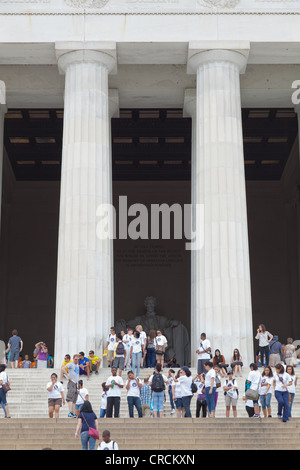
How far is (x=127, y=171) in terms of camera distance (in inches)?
2312

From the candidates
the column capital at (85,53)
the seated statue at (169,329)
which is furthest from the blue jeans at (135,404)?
the seated statue at (169,329)

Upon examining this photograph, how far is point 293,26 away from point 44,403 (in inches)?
839

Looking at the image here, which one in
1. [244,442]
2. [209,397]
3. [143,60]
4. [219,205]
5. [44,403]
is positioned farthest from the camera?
[143,60]

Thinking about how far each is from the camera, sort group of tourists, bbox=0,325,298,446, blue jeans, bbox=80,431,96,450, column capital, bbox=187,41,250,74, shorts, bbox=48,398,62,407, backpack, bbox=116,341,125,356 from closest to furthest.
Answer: blue jeans, bbox=80,431,96,450
group of tourists, bbox=0,325,298,446
shorts, bbox=48,398,62,407
backpack, bbox=116,341,125,356
column capital, bbox=187,41,250,74

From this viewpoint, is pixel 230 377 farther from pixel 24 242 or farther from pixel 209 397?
pixel 24 242

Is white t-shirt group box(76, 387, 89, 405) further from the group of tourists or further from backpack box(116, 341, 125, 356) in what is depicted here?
backpack box(116, 341, 125, 356)

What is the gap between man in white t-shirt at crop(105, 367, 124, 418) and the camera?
2355 centimetres

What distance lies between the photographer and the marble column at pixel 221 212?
33.4 metres

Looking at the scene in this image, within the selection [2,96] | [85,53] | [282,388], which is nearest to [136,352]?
[282,388]

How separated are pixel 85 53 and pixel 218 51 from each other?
6371mm

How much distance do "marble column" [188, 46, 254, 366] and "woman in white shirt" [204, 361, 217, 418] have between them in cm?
905

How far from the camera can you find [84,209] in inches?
1364

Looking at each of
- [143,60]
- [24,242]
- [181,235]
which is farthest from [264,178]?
[143,60]

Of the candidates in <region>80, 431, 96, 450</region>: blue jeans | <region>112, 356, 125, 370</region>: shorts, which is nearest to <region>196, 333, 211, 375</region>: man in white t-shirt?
<region>112, 356, 125, 370</region>: shorts
